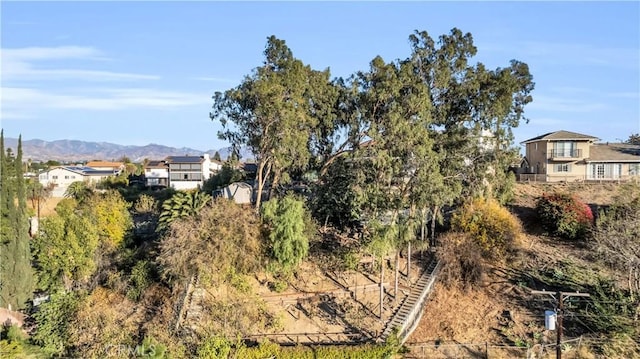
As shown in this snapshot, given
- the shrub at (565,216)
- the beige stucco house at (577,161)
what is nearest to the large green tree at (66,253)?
the shrub at (565,216)

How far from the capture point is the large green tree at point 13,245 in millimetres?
24875

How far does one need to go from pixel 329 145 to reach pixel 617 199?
17.2 metres

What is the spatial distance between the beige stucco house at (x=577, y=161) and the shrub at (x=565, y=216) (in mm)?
10538

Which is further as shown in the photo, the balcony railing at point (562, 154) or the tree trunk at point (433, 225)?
the balcony railing at point (562, 154)

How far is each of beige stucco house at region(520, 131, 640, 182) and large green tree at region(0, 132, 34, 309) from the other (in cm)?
3519

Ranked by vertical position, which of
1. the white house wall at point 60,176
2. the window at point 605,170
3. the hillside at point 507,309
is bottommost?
the hillside at point 507,309

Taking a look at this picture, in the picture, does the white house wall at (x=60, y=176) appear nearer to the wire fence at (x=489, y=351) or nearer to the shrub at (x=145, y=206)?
the shrub at (x=145, y=206)

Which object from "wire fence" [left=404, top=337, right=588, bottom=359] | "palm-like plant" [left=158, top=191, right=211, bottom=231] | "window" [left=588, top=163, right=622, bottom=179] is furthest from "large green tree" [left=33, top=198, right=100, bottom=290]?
"window" [left=588, top=163, right=622, bottom=179]

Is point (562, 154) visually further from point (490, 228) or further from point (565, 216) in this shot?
point (490, 228)

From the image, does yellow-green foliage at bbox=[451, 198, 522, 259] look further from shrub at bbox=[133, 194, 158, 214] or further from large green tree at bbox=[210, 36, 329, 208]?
shrub at bbox=[133, 194, 158, 214]

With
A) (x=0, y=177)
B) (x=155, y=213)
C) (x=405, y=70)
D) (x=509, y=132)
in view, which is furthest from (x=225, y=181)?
(x=509, y=132)

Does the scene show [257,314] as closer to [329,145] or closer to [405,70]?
[329,145]

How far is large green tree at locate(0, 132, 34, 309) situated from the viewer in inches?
979

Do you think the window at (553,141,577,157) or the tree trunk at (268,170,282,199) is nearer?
the tree trunk at (268,170,282,199)
